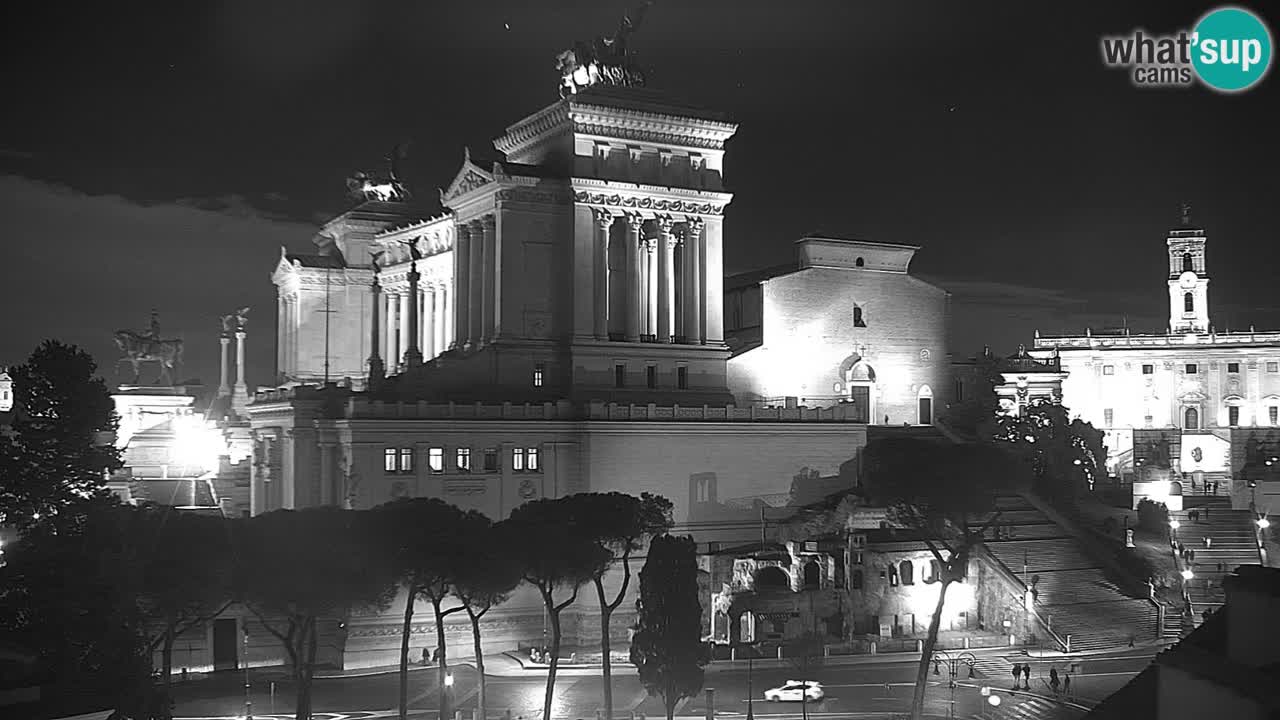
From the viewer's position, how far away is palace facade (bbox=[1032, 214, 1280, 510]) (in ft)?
422

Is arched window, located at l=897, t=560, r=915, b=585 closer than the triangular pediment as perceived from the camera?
Yes

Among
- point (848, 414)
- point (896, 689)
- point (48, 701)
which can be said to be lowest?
point (896, 689)

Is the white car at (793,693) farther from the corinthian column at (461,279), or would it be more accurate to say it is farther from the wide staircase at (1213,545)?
the corinthian column at (461,279)

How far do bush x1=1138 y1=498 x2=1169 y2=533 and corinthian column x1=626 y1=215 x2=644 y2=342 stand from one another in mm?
34196

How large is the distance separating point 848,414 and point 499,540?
104 feet

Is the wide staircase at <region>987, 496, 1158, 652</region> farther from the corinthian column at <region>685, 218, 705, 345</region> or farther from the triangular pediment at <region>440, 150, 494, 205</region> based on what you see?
the triangular pediment at <region>440, 150, 494, 205</region>

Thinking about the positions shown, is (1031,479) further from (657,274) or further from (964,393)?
(657,274)

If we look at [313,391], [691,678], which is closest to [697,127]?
[313,391]

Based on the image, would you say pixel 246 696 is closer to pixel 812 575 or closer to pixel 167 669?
pixel 167 669

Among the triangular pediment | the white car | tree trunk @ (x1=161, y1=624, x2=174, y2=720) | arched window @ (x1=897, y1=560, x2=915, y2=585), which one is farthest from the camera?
the triangular pediment

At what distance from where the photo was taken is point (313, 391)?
6962 cm

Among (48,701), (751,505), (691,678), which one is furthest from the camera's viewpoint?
(751,505)

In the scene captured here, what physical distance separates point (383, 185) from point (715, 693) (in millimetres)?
60002

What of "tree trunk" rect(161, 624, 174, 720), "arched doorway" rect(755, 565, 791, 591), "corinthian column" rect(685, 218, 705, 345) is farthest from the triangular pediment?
"tree trunk" rect(161, 624, 174, 720)
